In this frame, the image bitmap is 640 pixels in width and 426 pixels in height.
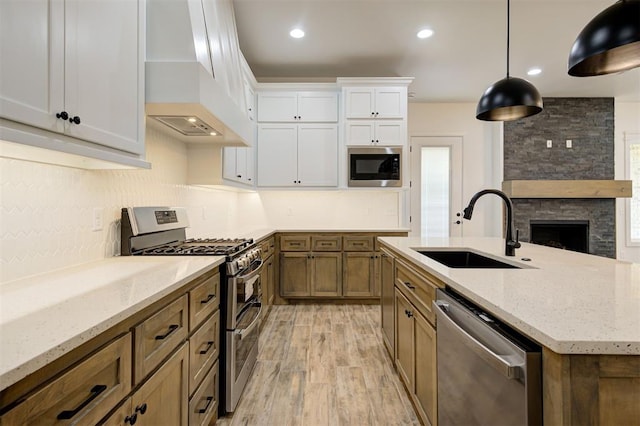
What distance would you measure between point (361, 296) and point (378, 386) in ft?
5.95

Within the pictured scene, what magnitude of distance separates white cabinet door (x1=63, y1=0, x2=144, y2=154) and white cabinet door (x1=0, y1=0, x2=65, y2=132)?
0.15ft

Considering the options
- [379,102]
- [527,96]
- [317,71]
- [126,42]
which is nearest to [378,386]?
[527,96]

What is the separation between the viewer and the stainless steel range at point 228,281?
1905mm

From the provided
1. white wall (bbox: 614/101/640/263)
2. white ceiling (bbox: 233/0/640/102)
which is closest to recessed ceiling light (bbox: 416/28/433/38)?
white ceiling (bbox: 233/0/640/102)

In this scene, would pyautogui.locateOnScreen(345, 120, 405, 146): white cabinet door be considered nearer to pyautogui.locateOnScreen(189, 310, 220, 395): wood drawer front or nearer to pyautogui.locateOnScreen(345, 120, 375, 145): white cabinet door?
pyautogui.locateOnScreen(345, 120, 375, 145): white cabinet door

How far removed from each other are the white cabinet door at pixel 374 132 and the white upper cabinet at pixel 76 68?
292 cm

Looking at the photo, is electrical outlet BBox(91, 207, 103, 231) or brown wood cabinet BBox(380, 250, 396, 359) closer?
electrical outlet BBox(91, 207, 103, 231)

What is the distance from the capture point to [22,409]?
2.07ft

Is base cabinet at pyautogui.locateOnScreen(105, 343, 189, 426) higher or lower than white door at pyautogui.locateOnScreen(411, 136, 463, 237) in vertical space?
lower

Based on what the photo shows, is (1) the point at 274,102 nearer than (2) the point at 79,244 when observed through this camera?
No

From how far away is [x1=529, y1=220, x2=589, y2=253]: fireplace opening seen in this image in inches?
212

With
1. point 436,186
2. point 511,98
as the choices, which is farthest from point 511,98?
point 436,186

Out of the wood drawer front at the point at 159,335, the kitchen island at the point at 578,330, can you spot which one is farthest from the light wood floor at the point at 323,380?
the kitchen island at the point at 578,330

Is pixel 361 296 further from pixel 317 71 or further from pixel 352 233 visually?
pixel 317 71
